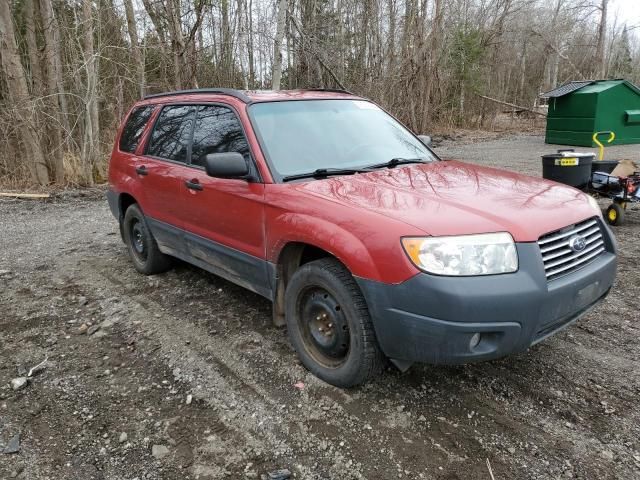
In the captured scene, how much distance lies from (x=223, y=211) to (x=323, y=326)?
1.20 metres

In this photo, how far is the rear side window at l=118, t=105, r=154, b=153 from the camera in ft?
16.5

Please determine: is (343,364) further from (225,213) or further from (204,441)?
(225,213)

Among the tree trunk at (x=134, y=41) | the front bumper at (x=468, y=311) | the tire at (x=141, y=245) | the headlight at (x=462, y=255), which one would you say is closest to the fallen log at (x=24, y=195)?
the tree trunk at (x=134, y=41)

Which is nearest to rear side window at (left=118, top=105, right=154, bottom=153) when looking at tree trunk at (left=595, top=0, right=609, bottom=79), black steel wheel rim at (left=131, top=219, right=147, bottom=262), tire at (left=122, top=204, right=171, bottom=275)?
tire at (left=122, top=204, right=171, bottom=275)

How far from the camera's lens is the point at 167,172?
4375 millimetres

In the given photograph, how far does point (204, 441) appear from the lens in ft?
8.87

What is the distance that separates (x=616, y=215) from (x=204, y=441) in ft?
20.1

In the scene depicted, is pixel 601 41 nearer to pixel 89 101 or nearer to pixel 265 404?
pixel 89 101

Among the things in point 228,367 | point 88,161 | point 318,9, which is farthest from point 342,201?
point 318,9

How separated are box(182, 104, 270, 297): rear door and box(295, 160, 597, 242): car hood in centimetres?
51

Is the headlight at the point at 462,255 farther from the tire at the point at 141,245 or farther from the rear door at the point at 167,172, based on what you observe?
the tire at the point at 141,245

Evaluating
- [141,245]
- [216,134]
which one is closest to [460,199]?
[216,134]

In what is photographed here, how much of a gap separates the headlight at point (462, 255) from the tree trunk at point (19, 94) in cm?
1007

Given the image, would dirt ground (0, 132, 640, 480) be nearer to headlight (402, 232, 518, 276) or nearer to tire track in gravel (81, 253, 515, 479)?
tire track in gravel (81, 253, 515, 479)
